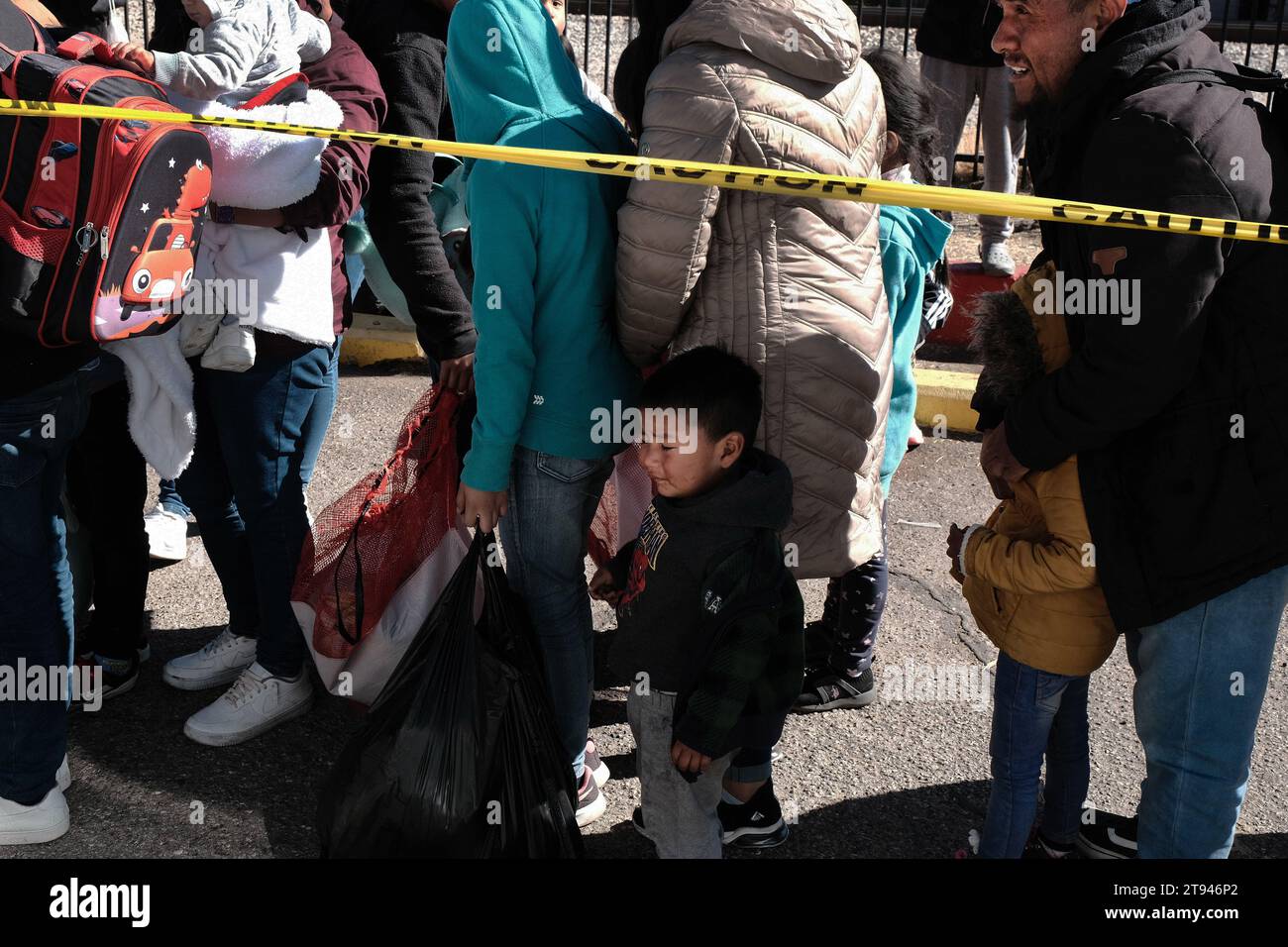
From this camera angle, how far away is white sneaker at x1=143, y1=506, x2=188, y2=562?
4.16 meters

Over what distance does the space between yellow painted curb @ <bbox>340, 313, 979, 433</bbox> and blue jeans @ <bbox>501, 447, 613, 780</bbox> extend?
2.73 metres

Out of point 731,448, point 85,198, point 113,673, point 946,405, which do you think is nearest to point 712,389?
point 731,448

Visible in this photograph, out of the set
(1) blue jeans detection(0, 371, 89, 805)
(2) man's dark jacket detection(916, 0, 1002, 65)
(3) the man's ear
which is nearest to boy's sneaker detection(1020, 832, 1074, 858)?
(3) the man's ear

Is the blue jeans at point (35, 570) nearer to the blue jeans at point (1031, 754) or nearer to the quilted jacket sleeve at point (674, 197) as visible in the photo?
the quilted jacket sleeve at point (674, 197)

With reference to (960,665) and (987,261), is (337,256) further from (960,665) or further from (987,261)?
(987,261)

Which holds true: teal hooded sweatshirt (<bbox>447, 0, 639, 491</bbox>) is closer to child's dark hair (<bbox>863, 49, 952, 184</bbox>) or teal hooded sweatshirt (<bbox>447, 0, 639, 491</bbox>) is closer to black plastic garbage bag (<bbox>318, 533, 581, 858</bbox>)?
black plastic garbage bag (<bbox>318, 533, 581, 858</bbox>)

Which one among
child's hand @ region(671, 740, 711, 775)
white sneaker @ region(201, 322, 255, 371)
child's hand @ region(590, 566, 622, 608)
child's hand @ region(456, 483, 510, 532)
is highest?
white sneaker @ region(201, 322, 255, 371)

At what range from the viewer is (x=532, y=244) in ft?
8.19

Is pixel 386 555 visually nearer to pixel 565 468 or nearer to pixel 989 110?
pixel 565 468

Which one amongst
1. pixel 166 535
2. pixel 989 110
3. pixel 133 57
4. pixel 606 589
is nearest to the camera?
pixel 133 57

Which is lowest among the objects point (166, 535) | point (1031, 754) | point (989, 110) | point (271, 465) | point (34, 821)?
point (34, 821)

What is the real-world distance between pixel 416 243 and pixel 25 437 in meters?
1.00

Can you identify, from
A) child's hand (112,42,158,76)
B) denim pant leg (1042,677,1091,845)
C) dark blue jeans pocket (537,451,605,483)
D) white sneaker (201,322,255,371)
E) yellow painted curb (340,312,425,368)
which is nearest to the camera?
child's hand (112,42,158,76)

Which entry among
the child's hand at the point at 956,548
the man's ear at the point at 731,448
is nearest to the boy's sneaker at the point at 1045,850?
the child's hand at the point at 956,548
